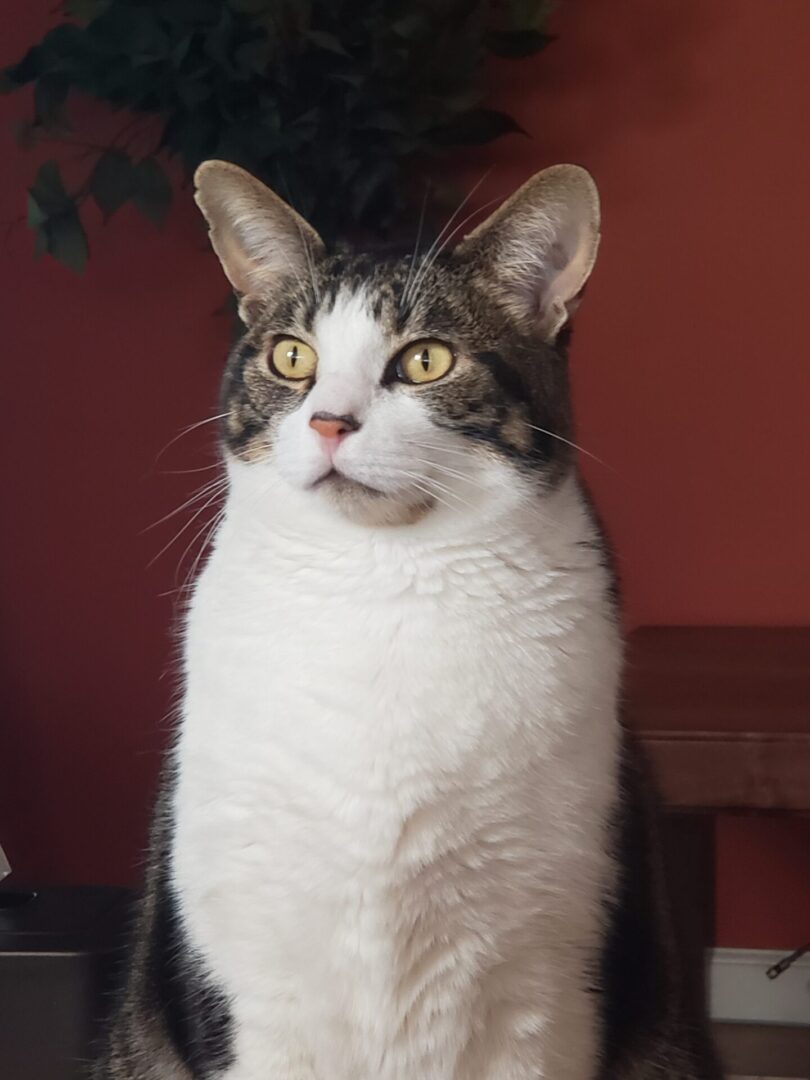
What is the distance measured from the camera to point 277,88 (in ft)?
4.74

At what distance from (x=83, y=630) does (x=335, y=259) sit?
41.7 inches

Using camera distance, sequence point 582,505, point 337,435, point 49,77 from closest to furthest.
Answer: point 337,435 < point 582,505 < point 49,77

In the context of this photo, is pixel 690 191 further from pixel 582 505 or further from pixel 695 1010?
pixel 695 1010

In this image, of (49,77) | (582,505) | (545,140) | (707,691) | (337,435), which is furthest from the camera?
(545,140)

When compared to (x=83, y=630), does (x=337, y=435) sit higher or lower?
higher

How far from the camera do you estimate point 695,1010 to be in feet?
3.34

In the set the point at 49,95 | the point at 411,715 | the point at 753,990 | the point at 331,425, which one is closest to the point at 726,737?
the point at 411,715

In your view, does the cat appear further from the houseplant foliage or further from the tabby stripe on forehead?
the houseplant foliage

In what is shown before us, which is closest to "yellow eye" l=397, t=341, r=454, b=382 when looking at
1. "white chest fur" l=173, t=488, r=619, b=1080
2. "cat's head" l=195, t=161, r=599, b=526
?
"cat's head" l=195, t=161, r=599, b=526

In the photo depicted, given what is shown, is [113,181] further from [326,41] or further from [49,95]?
[326,41]

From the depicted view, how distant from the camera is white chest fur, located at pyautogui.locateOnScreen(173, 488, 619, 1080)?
0.79m

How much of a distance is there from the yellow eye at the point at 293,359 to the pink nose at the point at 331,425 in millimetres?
80

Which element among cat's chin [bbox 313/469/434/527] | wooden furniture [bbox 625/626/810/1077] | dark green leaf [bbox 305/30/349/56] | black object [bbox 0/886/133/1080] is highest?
dark green leaf [bbox 305/30/349/56]

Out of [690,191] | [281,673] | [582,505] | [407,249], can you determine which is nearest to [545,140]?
[690,191]
